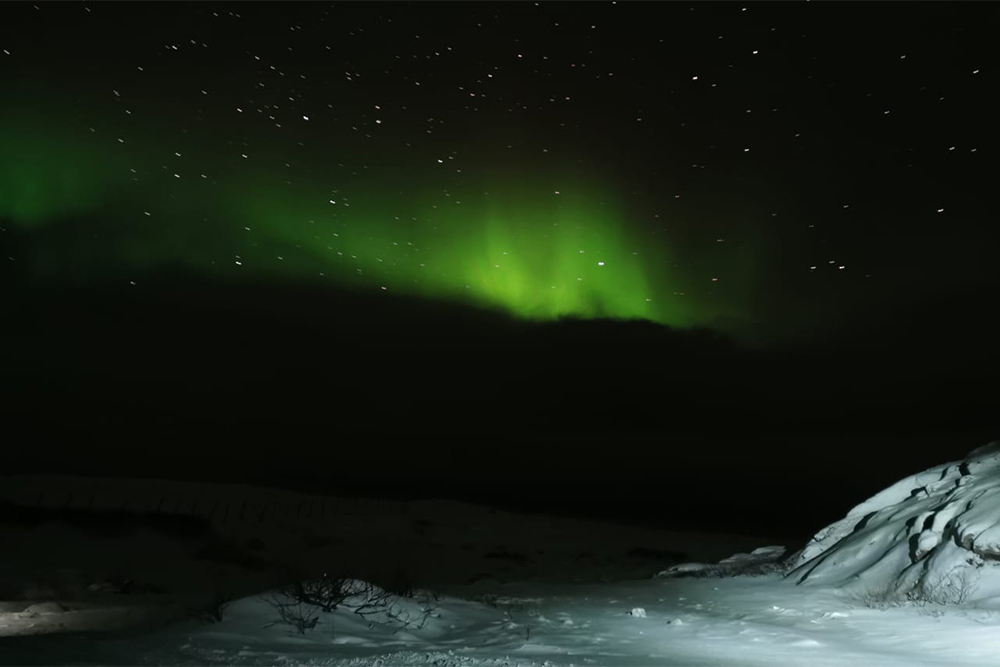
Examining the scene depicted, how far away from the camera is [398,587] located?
15.3 metres

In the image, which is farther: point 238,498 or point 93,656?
point 238,498

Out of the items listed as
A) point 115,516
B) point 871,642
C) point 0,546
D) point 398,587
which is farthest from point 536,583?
point 115,516

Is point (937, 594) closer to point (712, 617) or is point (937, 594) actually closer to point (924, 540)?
point (924, 540)

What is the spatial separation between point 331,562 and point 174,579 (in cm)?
891

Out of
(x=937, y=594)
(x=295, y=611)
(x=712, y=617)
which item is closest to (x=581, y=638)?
(x=712, y=617)

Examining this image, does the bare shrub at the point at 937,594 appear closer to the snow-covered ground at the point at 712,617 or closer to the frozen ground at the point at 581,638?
the snow-covered ground at the point at 712,617

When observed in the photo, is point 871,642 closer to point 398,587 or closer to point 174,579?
point 398,587

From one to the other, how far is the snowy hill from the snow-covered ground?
4 centimetres

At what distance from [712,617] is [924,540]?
18.6ft

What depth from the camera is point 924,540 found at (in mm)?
16984

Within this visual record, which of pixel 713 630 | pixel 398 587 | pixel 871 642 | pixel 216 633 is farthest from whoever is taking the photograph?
pixel 398 587

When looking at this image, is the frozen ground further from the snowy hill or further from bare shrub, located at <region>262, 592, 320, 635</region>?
the snowy hill

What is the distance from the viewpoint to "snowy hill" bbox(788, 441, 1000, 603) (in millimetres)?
14953

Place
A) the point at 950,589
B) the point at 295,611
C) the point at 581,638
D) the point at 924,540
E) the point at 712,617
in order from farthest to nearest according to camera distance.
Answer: the point at 924,540
the point at 950,589
the point at 712,617
the point at 295,611
the point at 581,638
